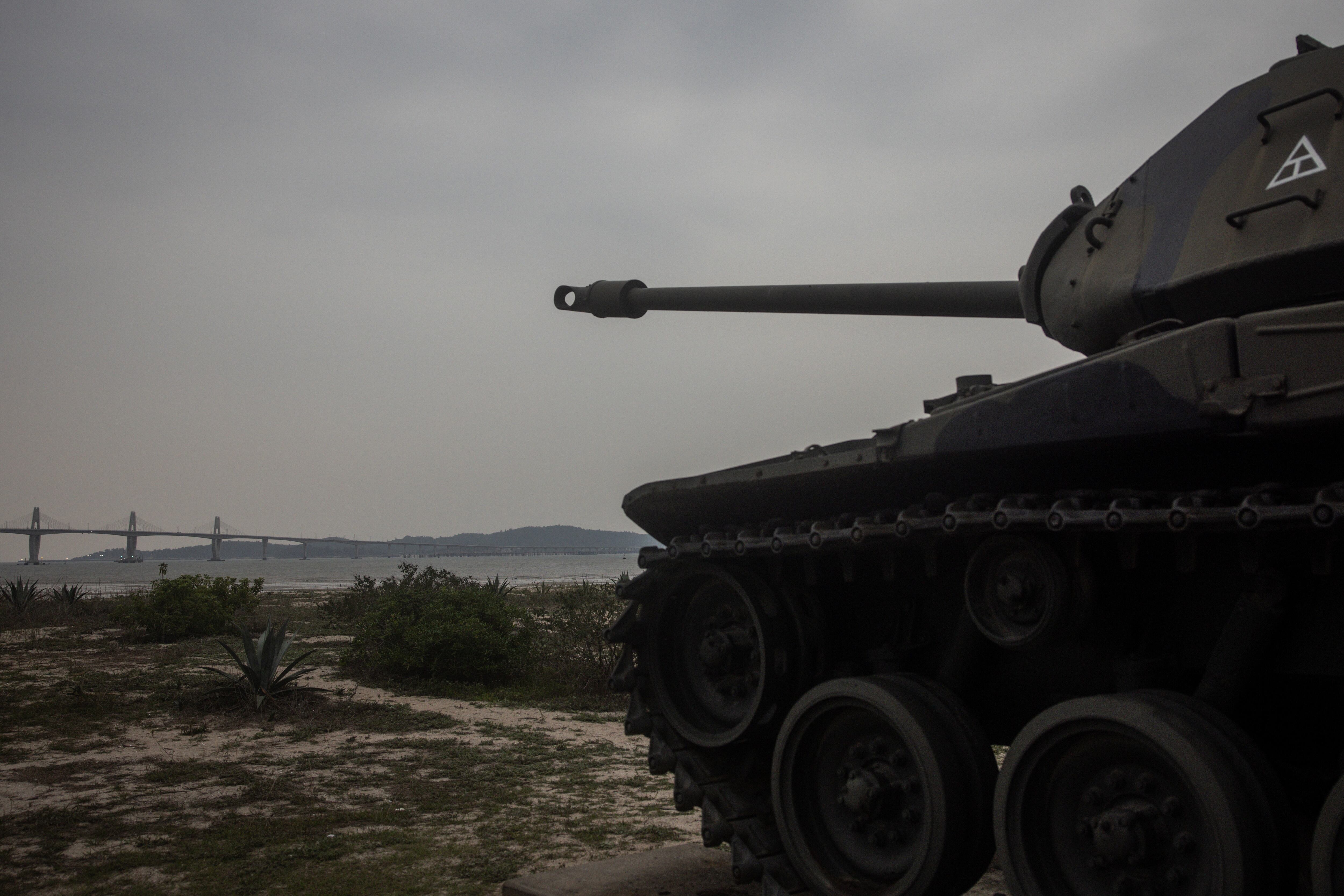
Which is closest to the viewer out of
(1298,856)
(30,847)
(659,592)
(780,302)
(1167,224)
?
(1298,856)

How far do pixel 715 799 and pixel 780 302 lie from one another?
3.49m

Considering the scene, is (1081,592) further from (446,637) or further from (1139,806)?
(446,637)

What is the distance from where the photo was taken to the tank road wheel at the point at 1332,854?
300 cm

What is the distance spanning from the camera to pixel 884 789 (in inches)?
169

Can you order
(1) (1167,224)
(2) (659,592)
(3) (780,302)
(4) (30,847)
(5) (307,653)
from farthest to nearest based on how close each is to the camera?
(5) (307,653), (3) (780,302), (4) (30,847), (2) (659,592), (1) (1167,224)

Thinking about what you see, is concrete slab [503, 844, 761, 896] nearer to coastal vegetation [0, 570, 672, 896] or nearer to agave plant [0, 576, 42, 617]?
coastal vegetation [0, 570, 672, 896]

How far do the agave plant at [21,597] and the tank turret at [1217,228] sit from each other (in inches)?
921

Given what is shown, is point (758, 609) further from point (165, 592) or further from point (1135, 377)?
point (165, 592)

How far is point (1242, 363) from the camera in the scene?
3027 mm

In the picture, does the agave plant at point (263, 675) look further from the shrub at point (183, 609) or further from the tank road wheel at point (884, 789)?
the tank road wheel at point (884, 789)

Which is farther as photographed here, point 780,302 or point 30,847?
point 780,302

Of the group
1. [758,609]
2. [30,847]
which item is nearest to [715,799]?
[758,609]

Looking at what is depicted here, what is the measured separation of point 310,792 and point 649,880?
379 centimetres

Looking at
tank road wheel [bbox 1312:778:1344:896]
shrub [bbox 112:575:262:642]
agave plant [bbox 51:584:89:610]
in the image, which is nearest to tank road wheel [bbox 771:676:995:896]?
tank road wheel [bbox 1312:778:1344:896]
